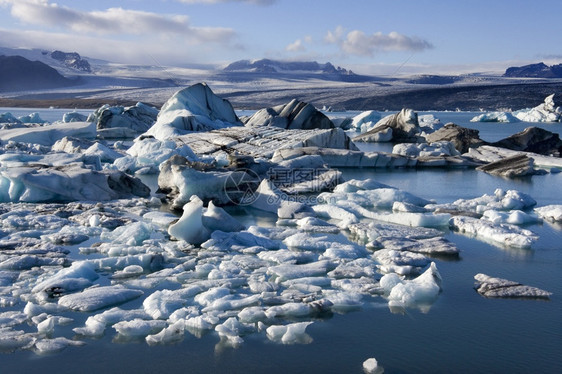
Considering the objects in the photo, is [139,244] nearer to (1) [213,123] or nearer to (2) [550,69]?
(1) [213,123]

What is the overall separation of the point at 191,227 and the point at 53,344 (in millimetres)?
2333

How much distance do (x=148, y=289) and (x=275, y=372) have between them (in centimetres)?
157

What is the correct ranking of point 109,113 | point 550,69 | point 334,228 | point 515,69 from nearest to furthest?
1. point 334,228
2. point 109,113
3. point 550,69
4. point 515,69

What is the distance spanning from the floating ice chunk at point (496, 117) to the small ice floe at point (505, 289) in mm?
33377

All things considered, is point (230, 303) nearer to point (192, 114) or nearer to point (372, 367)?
point (372, 367)

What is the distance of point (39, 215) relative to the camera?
656 cm

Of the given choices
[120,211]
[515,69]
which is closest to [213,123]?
[120,211]

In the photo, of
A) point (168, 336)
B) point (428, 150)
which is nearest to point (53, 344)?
point (168, 336)

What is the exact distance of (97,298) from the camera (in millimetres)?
3748

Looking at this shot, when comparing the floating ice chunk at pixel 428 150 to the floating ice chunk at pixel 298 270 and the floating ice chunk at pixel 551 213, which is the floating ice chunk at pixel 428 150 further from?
the floating ice chunk at pixel 298 270

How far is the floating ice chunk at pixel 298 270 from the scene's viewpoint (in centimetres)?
435

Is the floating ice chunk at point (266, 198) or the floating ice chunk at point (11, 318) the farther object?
the floating ice chunk at point (266, 198)

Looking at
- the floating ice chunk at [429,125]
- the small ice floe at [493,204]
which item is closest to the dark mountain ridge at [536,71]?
the floating ice chunk at [429,125]

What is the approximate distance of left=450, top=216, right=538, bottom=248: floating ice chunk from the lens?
18.0 feet
